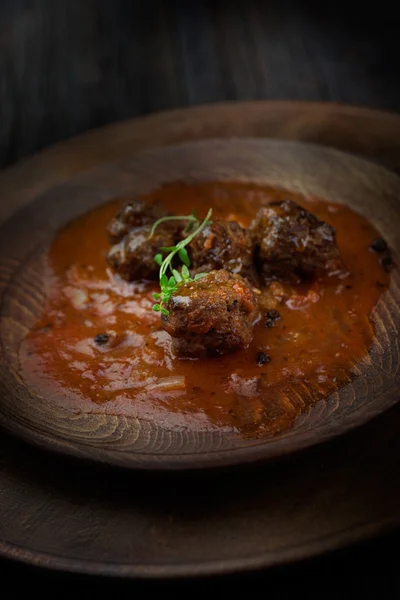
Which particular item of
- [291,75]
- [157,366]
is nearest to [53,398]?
[157,366]

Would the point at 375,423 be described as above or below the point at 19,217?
below

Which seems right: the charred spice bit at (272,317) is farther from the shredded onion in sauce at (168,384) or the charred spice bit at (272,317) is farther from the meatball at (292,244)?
the shredded onion in sauce at (168,384)

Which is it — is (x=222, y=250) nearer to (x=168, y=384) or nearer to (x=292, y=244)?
(x=292, y=244)

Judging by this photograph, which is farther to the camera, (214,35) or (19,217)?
(214,35)

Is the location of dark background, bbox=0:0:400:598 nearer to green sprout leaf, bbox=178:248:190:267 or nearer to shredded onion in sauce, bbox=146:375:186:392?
green sprout leaf, bbox=178:248:190:267

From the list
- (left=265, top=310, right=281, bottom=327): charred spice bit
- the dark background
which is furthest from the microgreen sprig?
the dark background

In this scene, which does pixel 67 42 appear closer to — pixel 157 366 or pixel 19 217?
pixel 19 217

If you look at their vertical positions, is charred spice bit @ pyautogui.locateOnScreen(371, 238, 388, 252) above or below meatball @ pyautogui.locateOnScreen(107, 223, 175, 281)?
below
